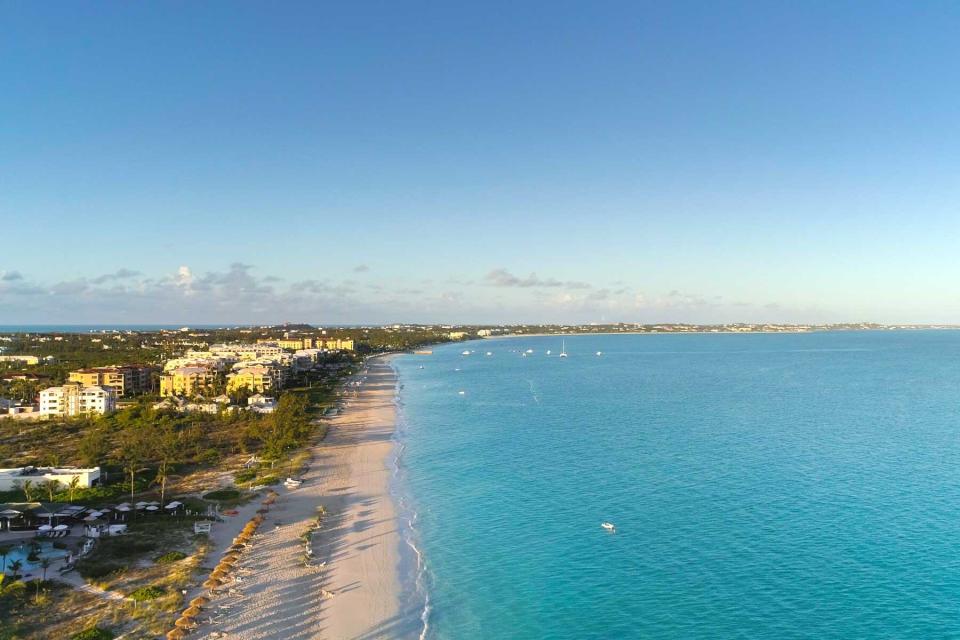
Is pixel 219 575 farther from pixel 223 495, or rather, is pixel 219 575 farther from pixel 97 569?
pixel 223 495

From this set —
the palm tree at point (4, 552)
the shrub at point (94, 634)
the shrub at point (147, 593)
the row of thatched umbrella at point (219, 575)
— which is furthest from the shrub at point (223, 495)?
the shrub at point (94, 634)

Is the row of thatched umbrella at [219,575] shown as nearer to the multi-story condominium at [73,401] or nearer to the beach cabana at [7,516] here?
the beach cabana at [7,516]

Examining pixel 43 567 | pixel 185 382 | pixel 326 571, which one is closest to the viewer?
pixel 43 567

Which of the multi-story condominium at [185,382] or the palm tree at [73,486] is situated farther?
the multi-story condominium at [185,382]

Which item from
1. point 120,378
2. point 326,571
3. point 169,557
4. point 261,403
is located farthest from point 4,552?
point 120,378

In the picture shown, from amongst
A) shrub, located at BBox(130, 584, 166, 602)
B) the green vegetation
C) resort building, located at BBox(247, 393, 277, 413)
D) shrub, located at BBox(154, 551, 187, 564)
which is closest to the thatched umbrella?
shrub, located at BBox(130, 584, 166, 602)

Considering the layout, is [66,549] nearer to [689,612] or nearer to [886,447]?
[689,612]
